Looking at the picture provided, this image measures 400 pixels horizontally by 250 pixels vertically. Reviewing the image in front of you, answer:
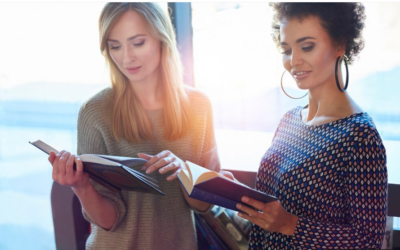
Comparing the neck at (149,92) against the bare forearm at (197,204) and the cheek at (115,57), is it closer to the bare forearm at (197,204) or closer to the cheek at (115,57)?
the cheek at (115,57)

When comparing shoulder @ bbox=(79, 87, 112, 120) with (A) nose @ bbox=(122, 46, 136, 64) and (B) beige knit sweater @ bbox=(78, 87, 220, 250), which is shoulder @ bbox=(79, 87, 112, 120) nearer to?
(B) beige knit sweater @ bbox=(78, 87, 220, 250)

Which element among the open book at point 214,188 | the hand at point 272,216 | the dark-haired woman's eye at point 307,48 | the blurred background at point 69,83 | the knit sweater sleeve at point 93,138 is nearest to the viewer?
the open book at point 214,188

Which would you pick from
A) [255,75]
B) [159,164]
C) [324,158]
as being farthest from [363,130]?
[255,75]

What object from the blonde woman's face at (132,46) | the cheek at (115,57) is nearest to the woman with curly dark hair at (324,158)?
the blonde woman's face at (132,46)

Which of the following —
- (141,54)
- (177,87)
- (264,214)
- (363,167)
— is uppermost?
(141,54)

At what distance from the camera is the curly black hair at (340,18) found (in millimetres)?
1217

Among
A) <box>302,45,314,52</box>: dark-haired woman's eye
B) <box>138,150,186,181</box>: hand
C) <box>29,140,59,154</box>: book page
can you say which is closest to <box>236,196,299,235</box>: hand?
<box>138,150,186,181</box>: hand

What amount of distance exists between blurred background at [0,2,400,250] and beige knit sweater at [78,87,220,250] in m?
0.37

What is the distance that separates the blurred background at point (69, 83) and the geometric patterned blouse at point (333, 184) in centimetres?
64

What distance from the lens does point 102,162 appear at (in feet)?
3.75

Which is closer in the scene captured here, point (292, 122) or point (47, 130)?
point (292, 122)

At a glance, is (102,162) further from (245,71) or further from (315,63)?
(245,71)

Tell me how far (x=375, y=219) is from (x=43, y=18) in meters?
1.88

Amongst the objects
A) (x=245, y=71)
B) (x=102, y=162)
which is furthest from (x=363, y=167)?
(x=245, y=71)
